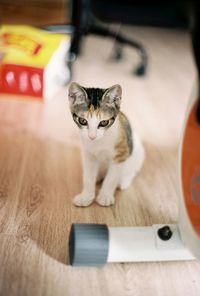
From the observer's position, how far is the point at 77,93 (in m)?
1.01

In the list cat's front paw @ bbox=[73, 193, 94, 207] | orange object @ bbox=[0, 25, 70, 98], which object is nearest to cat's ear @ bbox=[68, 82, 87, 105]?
cat's front paw @ bbox=[73, 193, 94, 207]

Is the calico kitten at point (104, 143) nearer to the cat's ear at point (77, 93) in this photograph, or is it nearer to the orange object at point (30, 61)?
the cat's ear at point (77, 93)

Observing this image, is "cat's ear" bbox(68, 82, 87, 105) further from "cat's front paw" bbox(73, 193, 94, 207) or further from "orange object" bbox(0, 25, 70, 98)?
"orange object" bbox(0, 25, 70, 98)

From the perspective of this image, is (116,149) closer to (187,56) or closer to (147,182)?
(147,182)

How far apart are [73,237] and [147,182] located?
0.50 m

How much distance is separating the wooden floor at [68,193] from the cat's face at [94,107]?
29 cm

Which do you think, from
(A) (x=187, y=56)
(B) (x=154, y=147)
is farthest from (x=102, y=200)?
(A) (x=187, y=56)

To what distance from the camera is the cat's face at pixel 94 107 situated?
3.28 ft

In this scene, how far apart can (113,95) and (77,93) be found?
9 cm

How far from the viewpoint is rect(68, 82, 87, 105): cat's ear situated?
996 mm

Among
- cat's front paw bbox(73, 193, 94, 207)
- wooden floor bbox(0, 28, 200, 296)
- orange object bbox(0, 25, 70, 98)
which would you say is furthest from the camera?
orange object bbox(0, 25, 70, 98)

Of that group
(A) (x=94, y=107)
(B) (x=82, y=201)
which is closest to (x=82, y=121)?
(A) (x=94, y=107)

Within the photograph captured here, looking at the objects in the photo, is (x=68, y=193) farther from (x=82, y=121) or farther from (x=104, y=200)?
(x=82, y=121)

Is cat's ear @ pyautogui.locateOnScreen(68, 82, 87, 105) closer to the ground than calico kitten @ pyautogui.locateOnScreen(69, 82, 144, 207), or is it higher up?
higher up
